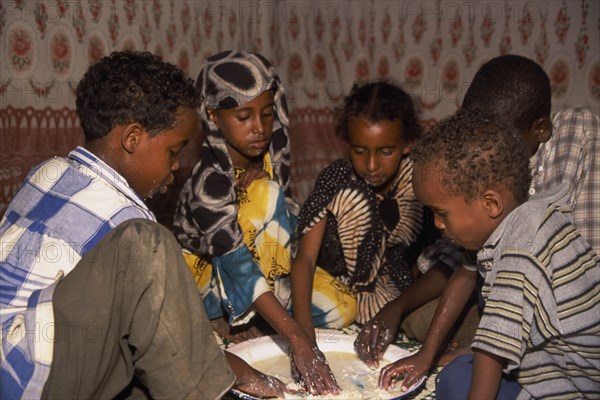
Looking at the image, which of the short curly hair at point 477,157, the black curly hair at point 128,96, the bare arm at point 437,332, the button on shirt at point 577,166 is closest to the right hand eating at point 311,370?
the bare arm at point 437,332

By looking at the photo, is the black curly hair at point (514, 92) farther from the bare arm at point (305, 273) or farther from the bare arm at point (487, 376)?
the bare arm at point (487, 376)

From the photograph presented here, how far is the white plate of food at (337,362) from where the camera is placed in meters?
2.00

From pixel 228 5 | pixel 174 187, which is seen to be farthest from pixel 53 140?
pixel 228 5

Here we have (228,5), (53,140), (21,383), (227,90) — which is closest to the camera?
(21,383)

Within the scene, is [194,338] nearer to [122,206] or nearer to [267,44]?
[122,206]

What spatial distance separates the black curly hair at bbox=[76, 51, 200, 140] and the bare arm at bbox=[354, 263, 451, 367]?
0.95 meters

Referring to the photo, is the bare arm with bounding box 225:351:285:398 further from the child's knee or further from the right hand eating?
the child's knee

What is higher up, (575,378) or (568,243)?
(568,243)

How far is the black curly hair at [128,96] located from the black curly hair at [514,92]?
3.07 ft

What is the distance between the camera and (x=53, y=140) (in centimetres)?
269

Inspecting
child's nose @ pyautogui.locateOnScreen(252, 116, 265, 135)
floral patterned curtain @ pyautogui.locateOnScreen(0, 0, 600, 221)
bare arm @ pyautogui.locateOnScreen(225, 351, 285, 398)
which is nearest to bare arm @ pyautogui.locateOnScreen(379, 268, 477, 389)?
bare arm @ pyautogui.locateOnScreen(225, 351, 285, 398)

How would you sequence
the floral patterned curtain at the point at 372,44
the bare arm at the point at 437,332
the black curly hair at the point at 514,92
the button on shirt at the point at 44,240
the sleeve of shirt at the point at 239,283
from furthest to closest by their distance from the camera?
the floral patterned curtain at the point at 372,44
the sleeve of shirt at the point at 239,283
the black curly hair at the point at 514,92
the bare arm at the point at 437,332
the button on shirt at the point at 44,240

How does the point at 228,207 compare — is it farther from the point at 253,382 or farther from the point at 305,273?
the point at 253,382

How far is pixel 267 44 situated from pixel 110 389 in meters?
2.33
